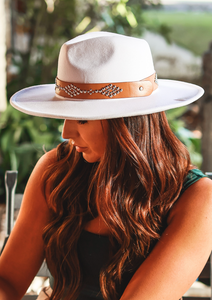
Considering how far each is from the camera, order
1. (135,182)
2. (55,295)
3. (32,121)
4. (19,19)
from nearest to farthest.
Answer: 1. (135,182)
2. (55,295)
3. (32,121)
4. (19,19)

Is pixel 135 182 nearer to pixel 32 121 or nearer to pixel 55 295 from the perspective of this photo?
pixel 55 295

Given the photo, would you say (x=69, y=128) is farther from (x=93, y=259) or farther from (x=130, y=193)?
(x=93, y=259)

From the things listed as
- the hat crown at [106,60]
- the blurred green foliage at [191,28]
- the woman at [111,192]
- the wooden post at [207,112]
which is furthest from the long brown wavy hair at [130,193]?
the blurred green foliage at [191,28]

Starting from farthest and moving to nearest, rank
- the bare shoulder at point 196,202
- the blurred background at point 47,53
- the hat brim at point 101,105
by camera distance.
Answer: the blurred background at point 47,53 < the bare shoulder at point 196,202 < the hat brim at point 101,105

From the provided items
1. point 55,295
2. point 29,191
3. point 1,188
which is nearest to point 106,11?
point 1,188

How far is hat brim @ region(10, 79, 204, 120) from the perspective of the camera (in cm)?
85

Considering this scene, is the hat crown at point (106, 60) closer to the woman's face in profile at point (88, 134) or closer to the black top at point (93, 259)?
the woman's face in profile at point (88, 134)

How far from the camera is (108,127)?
96 centimetres

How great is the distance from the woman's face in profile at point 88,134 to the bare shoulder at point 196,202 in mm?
290

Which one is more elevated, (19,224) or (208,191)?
(208,191)

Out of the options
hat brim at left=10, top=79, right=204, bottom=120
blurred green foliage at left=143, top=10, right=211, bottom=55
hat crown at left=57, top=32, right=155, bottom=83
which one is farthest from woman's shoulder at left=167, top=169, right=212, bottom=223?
blurred green foliage at left=143, top=10, right=211, bottom=55

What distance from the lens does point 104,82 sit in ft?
2.93

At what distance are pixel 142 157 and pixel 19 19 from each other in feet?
13.1

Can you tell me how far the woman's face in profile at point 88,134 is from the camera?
3.11 ft
